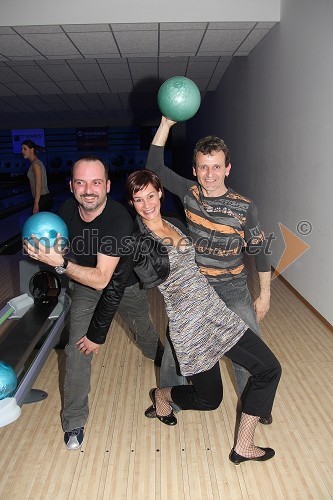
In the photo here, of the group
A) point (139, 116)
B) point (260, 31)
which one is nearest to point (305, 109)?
point (260, 31)

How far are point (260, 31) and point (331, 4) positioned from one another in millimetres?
1525

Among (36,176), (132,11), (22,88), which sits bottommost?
(36,176)

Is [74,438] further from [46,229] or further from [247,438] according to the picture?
[46,229]

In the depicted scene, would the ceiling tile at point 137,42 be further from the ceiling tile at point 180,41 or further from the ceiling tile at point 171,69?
the ceiling tile at point 171,69

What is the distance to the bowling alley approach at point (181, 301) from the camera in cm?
152

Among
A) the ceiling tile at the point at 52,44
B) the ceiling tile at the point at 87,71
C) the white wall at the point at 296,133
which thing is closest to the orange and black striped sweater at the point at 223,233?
the white wall at the point at 296,133

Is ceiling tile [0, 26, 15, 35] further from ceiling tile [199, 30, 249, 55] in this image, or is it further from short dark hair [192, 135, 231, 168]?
short dark hair [192, 135, 231, 168]

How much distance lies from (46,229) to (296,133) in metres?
2.61

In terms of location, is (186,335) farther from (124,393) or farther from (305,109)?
(305,109)

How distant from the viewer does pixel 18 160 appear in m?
16.5

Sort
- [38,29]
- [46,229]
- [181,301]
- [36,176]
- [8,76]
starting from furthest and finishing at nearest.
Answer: [8,76]
[36,176]
[38,29]
[46,229]
[181,301]

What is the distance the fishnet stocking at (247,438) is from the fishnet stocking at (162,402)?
0.36m

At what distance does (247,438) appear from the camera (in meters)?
1.62

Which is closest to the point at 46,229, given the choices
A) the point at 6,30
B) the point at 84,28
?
the point at 84,28
